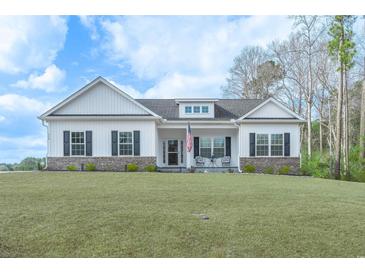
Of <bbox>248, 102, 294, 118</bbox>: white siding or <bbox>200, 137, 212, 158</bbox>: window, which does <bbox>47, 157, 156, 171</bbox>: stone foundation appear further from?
<bbox>248, 102, 294, 118</bbox>: white siding

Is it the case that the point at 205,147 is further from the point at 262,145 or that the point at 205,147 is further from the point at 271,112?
the point at 271,112

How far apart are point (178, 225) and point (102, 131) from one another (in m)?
13.0

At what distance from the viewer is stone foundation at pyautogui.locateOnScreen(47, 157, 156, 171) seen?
17.6 metres

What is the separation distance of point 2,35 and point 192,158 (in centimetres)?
1210

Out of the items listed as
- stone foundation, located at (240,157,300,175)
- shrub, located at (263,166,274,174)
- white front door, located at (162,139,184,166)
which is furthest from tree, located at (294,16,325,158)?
white front door, located at (162,139,184,166)

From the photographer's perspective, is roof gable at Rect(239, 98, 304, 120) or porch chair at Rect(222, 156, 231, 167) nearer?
roof gable at Rect(239, 98, 304, 120)

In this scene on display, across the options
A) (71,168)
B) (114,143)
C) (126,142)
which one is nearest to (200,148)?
(126,142)

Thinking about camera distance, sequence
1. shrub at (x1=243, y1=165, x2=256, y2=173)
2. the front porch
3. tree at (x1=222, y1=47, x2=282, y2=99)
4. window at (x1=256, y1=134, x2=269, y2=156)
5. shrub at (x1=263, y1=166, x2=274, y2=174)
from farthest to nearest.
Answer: tree at (x1=222, y1=47, x2=282, y2=99) < the front porch < window at (x1=256, y1=134, x2=269, y2=156) < shrub at (x1=243, y1=165, x2=256, y2=173) < shrub at (x1=263, y1=166, x2=274, y2=174)

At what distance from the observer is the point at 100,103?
17.9 m

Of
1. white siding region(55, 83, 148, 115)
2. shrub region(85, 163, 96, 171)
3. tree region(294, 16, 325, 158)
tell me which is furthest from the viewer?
tree region(294, 16, 325, 158)

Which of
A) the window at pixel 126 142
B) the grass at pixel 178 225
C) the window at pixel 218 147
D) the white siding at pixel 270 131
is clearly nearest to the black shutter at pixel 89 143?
the window at pixel 126 142

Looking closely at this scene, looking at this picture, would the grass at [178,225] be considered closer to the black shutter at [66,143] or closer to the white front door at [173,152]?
the black shutter at [66,143]

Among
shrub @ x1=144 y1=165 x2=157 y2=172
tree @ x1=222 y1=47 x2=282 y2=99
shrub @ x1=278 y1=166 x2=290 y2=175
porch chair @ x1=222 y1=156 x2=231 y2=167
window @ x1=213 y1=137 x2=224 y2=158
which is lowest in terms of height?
shrub @ x1=278 y1=166 x2=290 y2=175
